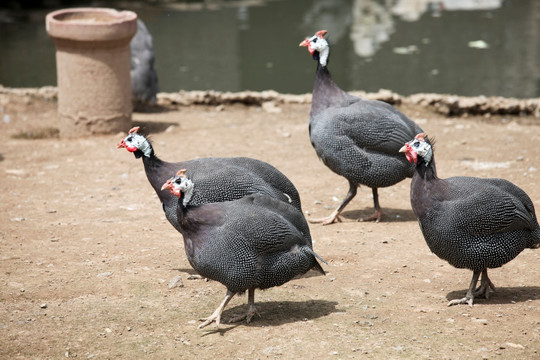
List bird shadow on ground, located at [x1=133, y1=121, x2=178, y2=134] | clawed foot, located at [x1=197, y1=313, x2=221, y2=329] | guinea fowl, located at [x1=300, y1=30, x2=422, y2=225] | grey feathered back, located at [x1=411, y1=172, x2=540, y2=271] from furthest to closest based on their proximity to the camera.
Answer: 1. bird shadow on ground, located at [x1=133, y1=121, x2=178, y2=134]
2. guinea fowl, located at [x1=300, y1=30, x2=422, y2=225]
3. grey feathered back, located at [x1=411, y1=172, x2=540, y2=271]
4. clawed foot, located at [x1=197, y1=313, x2=221, y2=329]

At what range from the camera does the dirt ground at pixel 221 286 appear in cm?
402

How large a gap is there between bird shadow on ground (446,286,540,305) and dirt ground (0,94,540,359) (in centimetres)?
1

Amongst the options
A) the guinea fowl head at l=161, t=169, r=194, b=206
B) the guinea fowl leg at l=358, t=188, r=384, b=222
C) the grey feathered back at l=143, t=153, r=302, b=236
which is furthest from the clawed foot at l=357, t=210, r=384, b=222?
the guinea fowl head at l=161, t=169, r=194, b=206

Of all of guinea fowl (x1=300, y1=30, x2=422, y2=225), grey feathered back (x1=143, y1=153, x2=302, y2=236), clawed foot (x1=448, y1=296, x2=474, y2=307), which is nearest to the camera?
clawed foot (x1=448, y1=296, x2=474, y2=307)

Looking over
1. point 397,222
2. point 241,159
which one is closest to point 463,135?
point 397,222

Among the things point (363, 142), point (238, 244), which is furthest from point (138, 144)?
point (363, 142)

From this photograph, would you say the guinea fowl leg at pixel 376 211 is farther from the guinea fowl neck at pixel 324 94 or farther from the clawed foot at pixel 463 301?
the clawed foot at pixel 463 301

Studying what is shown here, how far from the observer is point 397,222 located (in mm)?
6129

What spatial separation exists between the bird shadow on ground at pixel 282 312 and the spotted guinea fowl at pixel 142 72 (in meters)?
5.29

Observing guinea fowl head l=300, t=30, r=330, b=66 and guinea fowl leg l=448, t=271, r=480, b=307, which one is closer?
guinea fowl leg l=448, t=271, r=480, b=307

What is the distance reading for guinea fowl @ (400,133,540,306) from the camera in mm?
4379

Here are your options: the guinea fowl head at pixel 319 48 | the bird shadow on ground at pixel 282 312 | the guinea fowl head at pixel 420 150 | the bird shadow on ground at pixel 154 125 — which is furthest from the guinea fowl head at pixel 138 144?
the bird shadow on ground at pixel 154 125

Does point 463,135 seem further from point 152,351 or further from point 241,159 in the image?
point 152,351

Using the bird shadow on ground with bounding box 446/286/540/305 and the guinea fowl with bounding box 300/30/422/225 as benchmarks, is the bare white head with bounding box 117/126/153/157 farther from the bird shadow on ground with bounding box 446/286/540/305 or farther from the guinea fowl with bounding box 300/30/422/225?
the bird shadow on ground with bounding box 446/286/540/305
